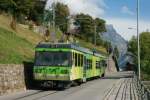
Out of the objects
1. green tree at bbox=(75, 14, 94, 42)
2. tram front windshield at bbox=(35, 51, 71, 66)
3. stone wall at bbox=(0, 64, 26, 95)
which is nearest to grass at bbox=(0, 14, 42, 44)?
tram front windshield at bbox=(35, 51, 71, 66)

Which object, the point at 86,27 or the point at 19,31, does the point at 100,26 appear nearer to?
the point at 86,27

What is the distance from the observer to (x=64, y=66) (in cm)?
3606

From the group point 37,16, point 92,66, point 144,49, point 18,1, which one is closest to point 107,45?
point 144,49

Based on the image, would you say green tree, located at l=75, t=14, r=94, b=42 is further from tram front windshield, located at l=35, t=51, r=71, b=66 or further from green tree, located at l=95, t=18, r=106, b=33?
tram front windshield, located at l=35, t=51, r=71, b=66

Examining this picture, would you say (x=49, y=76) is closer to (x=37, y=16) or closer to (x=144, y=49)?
(x=37, y=16)

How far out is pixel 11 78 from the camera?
32.8 meters

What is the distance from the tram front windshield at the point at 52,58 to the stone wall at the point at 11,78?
128cm

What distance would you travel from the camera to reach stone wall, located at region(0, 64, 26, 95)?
31150mm

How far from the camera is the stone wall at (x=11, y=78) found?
102 feet

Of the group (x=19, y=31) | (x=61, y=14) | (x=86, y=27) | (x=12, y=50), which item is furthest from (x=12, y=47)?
(x=86, y=27)

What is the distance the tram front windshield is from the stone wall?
128cm

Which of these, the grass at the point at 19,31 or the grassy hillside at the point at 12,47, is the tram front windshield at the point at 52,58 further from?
the grass at the point at 19,31

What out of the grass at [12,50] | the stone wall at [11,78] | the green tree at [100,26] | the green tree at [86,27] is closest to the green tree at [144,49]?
the green tree at [86,27]

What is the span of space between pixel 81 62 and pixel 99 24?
11150 cm
